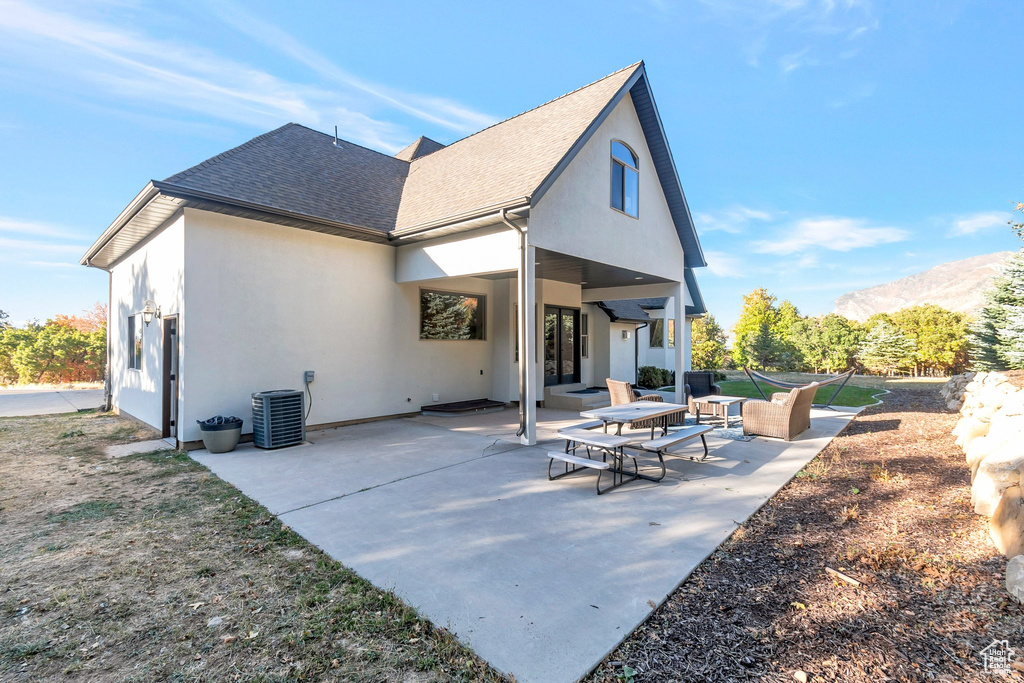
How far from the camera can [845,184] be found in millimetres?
28594

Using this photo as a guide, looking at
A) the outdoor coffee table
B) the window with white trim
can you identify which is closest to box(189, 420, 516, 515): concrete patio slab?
the outdoor coffee table

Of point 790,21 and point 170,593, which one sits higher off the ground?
point 790,21

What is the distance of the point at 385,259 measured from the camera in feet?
32.9

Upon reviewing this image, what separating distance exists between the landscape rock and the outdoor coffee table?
18.6 feet

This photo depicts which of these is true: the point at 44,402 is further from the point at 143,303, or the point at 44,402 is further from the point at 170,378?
the point at 170,378

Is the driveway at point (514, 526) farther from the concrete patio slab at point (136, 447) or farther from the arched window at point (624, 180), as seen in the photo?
the arched window at point (624, 180)

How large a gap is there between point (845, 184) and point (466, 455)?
3359 cm

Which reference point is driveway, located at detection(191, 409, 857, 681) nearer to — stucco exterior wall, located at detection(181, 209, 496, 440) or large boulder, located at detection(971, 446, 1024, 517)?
stucco exterior wall, located at detection(181, 209, 496, 440)

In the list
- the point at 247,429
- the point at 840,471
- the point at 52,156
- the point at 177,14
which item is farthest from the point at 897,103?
the point at 52,156

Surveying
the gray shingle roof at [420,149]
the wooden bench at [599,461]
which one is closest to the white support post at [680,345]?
the wooden bench at [599,461]

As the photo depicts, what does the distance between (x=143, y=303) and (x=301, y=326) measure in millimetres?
4075

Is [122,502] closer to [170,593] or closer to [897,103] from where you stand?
[170,593]

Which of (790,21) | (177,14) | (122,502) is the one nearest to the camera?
(122,502)

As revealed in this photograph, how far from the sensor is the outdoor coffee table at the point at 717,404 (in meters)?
8.66
